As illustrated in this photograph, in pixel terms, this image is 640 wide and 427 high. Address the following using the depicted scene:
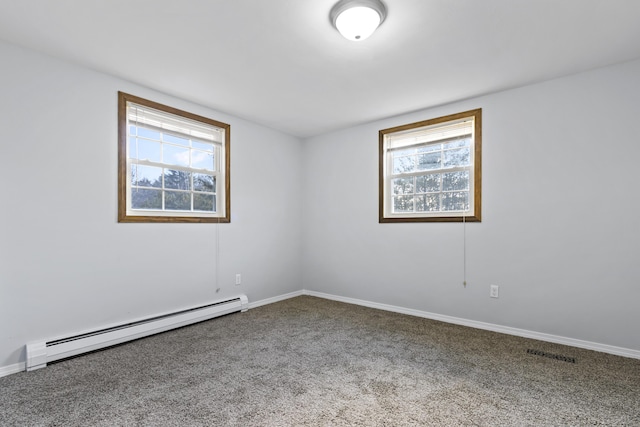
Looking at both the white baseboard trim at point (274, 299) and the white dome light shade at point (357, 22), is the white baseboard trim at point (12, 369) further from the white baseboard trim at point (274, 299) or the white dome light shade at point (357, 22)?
the white dome light shade at point (357, 22)

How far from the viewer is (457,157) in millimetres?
3436

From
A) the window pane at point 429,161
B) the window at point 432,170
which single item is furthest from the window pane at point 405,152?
the window pane at point 429,161

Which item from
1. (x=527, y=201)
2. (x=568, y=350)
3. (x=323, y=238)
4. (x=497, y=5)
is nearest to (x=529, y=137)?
(x=527, y=201)

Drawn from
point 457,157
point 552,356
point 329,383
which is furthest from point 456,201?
point 329,383

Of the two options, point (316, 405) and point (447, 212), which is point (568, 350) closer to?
point (447, 212)

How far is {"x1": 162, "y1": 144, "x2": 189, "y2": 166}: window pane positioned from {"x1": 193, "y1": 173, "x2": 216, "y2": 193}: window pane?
0.62 feet

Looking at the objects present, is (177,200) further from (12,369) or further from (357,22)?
(357,22)

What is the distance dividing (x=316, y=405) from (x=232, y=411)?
1.59 ft

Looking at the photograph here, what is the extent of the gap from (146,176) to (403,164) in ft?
9.56

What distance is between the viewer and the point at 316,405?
5.91 feet

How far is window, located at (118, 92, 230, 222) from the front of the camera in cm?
292

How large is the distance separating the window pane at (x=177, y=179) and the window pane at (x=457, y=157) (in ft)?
9.62

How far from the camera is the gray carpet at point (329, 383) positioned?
1697 millimetres

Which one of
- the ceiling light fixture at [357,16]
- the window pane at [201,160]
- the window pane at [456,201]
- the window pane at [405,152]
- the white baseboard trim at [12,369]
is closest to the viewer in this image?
the ceiling light fixture at [357,16]
